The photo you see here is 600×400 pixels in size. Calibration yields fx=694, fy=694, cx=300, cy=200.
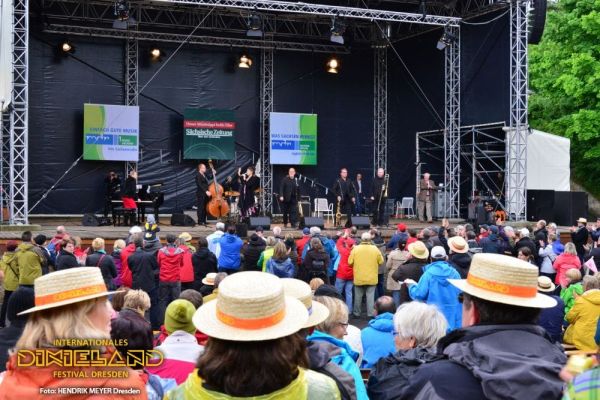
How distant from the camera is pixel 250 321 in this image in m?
2.08

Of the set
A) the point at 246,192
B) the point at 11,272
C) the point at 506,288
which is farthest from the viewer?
the point at 246,192

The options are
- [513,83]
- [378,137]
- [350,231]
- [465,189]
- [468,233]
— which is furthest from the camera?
[378,137]

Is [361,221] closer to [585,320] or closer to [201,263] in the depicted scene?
[201,263]

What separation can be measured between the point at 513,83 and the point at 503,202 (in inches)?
129

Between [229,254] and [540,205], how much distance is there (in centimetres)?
1148

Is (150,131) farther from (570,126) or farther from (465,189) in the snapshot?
(570,126)

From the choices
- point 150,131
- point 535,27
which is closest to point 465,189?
point 535,27

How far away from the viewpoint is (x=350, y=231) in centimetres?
1242

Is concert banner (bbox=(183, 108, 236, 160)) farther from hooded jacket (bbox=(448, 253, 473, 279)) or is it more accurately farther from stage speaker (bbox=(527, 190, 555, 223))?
hooded jacket (bbox=(448, 253, 473, 279))

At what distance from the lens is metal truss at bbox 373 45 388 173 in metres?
23.0

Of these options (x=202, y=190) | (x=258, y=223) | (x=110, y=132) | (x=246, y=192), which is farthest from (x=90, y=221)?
(x=258, y=223)

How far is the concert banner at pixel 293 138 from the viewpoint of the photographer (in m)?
Answer: 21.4

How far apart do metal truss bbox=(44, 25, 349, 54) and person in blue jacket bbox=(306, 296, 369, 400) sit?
696 inches

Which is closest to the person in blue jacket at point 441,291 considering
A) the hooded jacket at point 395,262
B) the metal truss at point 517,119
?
the hooded jacket at point 395,262
